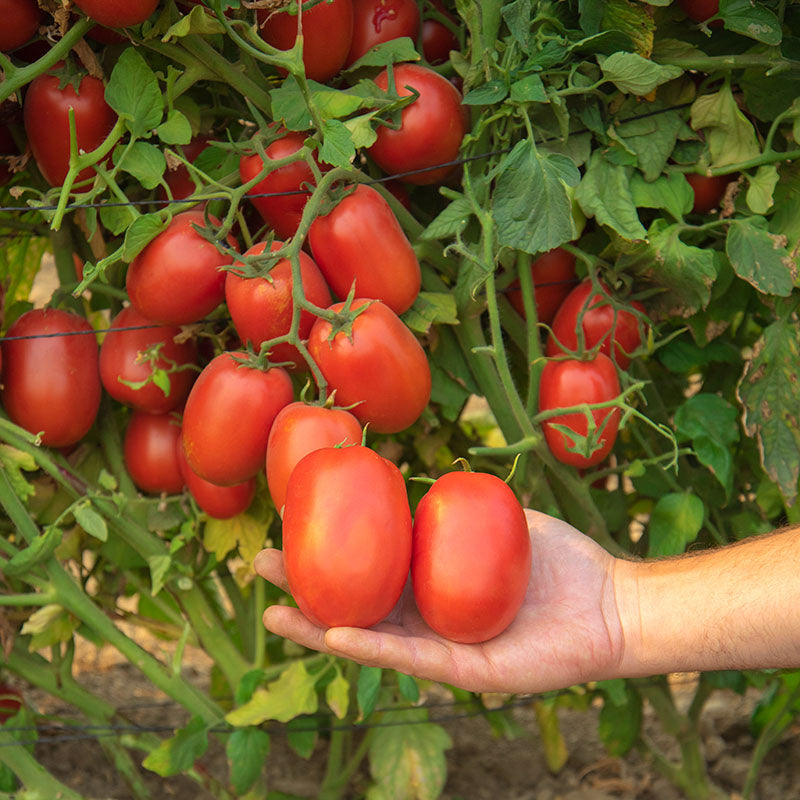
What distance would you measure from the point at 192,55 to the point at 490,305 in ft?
1.36

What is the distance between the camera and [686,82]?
3.58 feet

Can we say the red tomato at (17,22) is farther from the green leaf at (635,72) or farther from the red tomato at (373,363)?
the green leaf at (635,72)

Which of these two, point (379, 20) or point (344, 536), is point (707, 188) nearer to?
point (379, 20)

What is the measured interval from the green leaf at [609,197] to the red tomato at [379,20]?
262mm

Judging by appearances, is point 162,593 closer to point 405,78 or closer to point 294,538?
point 294,538

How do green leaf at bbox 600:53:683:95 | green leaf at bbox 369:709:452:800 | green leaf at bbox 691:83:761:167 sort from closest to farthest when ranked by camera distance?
1. green leaf at bbox 600:53:683:95
2. green leaf at bbox 691:83:761:167
3. green leaf at bbox 369:709:452:800

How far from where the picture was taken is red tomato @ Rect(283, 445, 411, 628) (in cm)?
82

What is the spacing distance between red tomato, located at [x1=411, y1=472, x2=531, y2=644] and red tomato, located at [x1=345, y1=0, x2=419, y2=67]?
0.52 metres

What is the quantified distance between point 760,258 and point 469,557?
0.48m

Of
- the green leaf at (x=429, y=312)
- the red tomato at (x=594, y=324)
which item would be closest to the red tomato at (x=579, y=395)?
the red tomato at (x=594, y=324)

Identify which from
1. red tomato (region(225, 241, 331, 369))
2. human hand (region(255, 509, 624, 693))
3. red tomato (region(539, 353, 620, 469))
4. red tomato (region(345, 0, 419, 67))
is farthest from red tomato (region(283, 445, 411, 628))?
red tomato (region(345, 0, 419, 67))

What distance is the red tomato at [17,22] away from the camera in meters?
0.98

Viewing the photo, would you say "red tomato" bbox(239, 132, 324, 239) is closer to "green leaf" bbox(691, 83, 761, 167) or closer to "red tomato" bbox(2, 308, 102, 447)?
"red tomato" bbox(2, 308, 102, 447)

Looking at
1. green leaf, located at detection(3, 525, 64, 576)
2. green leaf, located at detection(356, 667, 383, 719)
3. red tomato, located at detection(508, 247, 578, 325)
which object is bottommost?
green leaf, located at detection(356, 667, 383, 719)
